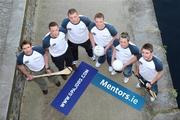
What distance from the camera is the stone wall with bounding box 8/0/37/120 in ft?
25.3

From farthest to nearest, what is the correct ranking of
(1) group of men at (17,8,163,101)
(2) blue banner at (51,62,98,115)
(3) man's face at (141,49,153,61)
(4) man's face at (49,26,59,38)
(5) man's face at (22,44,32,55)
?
(2) blue banner at (51,62,98,115), (4) man's face at (49,26,59,38), (1) group of men at (17,8,163,101), (5) man's face at (22,44,32,55), (3) man's face at (141,49,153,61)

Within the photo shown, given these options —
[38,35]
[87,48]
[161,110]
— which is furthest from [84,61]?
[161,110]

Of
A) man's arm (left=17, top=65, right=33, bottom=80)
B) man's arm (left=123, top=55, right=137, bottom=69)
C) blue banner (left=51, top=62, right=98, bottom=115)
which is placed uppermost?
man's arm (left=123, top=55, right=137, bottom=69)

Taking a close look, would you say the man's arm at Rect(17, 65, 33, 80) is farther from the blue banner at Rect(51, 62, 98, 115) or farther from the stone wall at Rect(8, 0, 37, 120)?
the blue banner at Rect(51, 62, 98, 115)

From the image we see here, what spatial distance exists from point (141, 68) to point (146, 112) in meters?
1.05

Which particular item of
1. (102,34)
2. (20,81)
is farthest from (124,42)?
(20,81)

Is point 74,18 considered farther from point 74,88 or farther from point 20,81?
point 20,81

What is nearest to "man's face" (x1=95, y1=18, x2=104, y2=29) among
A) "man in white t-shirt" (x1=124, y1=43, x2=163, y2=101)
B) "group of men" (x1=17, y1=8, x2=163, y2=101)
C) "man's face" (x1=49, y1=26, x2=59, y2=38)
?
"group of men" (x1=17, y1=8, x2=163, y2=101)

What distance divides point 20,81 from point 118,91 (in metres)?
2.15

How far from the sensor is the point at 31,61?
7242mm

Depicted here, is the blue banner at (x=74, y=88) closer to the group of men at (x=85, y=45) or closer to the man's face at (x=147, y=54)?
the group of men at (x=85, y=45)

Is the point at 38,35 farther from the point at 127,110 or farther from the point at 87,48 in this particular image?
the point at 127,110

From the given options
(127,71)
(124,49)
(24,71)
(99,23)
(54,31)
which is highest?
(99,23)

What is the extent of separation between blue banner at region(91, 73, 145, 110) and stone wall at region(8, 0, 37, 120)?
1.60m
